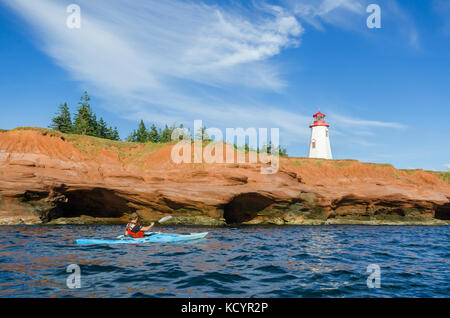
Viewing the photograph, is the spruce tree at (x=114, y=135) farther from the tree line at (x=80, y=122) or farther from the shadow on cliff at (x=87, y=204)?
the shadow on cliff at (x=87, y=204)

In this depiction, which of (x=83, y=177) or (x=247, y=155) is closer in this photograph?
(x=83, y=177)

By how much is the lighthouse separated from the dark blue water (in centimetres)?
3292

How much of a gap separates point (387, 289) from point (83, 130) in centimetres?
5393

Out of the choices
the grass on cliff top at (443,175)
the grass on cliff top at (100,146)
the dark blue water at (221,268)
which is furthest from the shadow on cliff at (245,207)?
the grass on cliff top at (443,175)

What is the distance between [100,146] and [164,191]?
32.6 feet

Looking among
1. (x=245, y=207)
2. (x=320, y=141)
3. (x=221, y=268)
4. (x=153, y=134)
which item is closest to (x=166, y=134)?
(x=153, y=134)

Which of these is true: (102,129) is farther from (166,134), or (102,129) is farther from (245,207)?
(245,207)

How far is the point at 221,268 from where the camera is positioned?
10117mm

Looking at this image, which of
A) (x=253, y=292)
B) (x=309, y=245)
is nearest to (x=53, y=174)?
(x=309, y=245)

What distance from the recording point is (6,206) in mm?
21203

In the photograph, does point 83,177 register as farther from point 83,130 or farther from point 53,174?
point 83,130

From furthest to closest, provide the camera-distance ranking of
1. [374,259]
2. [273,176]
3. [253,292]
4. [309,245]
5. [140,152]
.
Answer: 1. [140,152]
2. [273,176]
3. [309,245]
4. [374,259]
5. [253,292]

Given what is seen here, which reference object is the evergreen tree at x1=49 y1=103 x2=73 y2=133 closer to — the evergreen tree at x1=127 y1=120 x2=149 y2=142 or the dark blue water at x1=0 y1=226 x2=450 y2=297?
the evergreen tree at x1=127 y1=120 x2=149 y2=142

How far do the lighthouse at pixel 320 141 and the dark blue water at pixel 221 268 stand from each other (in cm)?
3292
